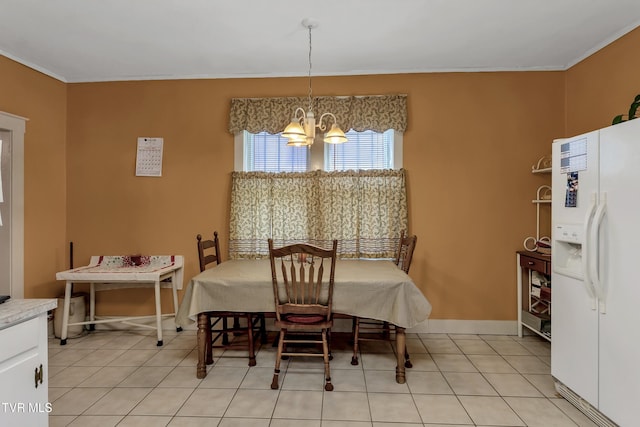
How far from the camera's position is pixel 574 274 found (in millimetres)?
2131

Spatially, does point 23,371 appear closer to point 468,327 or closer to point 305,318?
point 305,318

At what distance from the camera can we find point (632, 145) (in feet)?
5.80

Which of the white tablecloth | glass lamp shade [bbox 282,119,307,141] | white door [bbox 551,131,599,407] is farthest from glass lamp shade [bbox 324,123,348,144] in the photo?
white door [bbox 551,131,599,407]


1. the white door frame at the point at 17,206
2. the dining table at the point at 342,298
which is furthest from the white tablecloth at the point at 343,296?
the white door frame at the point at 17,206

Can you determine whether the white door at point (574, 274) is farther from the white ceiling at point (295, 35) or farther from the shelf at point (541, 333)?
the white ceiling at point (295, 35)

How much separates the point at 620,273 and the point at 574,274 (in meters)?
0.31

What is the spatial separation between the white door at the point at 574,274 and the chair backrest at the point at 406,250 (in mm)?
926

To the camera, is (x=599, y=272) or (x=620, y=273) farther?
(x=599, y=272)

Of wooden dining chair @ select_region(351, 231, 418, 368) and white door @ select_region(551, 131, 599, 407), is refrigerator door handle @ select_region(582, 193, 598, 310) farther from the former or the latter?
wooden dining chair @ select_region(351, 231, 418, 368)

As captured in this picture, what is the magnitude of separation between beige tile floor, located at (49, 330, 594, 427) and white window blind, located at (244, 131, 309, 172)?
1.76 m

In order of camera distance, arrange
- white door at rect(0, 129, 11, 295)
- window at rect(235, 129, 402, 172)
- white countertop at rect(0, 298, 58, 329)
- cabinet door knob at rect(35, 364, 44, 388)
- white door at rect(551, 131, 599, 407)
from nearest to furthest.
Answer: white countertop at rect(0, 298, 58, 329) → cabinet door knob at rect(35, 364, 44, 388) → white door at rect(551, 131, 599, 407) → white door at rect(0, 129, 11, 295) → window at rect(235, 129, 402, 172)

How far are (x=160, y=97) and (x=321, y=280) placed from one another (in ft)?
8.74

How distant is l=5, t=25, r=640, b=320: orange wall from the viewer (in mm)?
3396

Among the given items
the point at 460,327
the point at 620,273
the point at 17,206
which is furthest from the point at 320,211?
the point at 17,206
